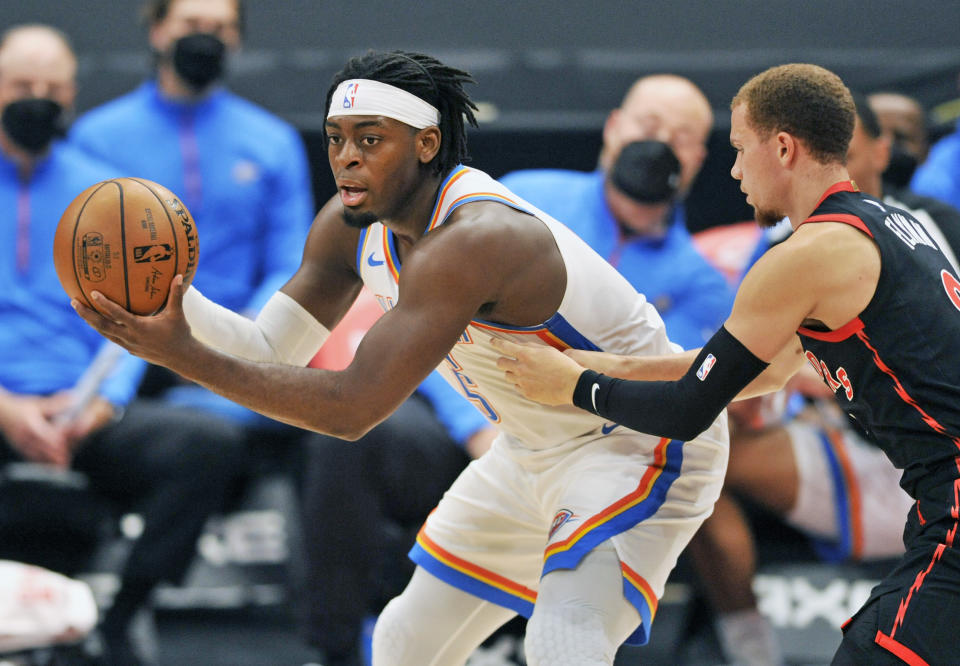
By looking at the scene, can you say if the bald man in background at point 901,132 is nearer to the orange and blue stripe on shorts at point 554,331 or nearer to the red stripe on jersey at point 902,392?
the orange and blue stripe on shorts at point 554,331

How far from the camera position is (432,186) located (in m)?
3.21

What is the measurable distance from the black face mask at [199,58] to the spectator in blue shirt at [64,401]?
46cm

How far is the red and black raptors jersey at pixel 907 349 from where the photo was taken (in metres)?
2.69

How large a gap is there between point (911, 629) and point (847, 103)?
1107mm

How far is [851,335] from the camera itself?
2744 mm

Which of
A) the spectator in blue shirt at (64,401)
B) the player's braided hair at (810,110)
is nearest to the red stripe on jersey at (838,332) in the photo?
the player's braided hair at (810,110)

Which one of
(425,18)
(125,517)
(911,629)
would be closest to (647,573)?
(911,629)

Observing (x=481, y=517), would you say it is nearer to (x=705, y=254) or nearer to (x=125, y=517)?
(x=125, y=517)

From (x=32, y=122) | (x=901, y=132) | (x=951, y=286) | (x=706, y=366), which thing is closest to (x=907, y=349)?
(x=951, y=286)

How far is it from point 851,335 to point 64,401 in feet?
10.3

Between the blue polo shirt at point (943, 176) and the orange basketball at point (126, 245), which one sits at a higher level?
the blue polo shirt at point (943, 176)

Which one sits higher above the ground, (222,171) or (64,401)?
(222,171)

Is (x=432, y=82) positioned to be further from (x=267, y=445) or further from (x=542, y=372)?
(x=267, y=445)

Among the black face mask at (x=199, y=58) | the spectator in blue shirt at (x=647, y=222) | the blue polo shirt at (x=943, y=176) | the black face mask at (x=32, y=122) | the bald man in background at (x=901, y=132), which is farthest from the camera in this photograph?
the blue polo shirt at (x=943, y=176)
